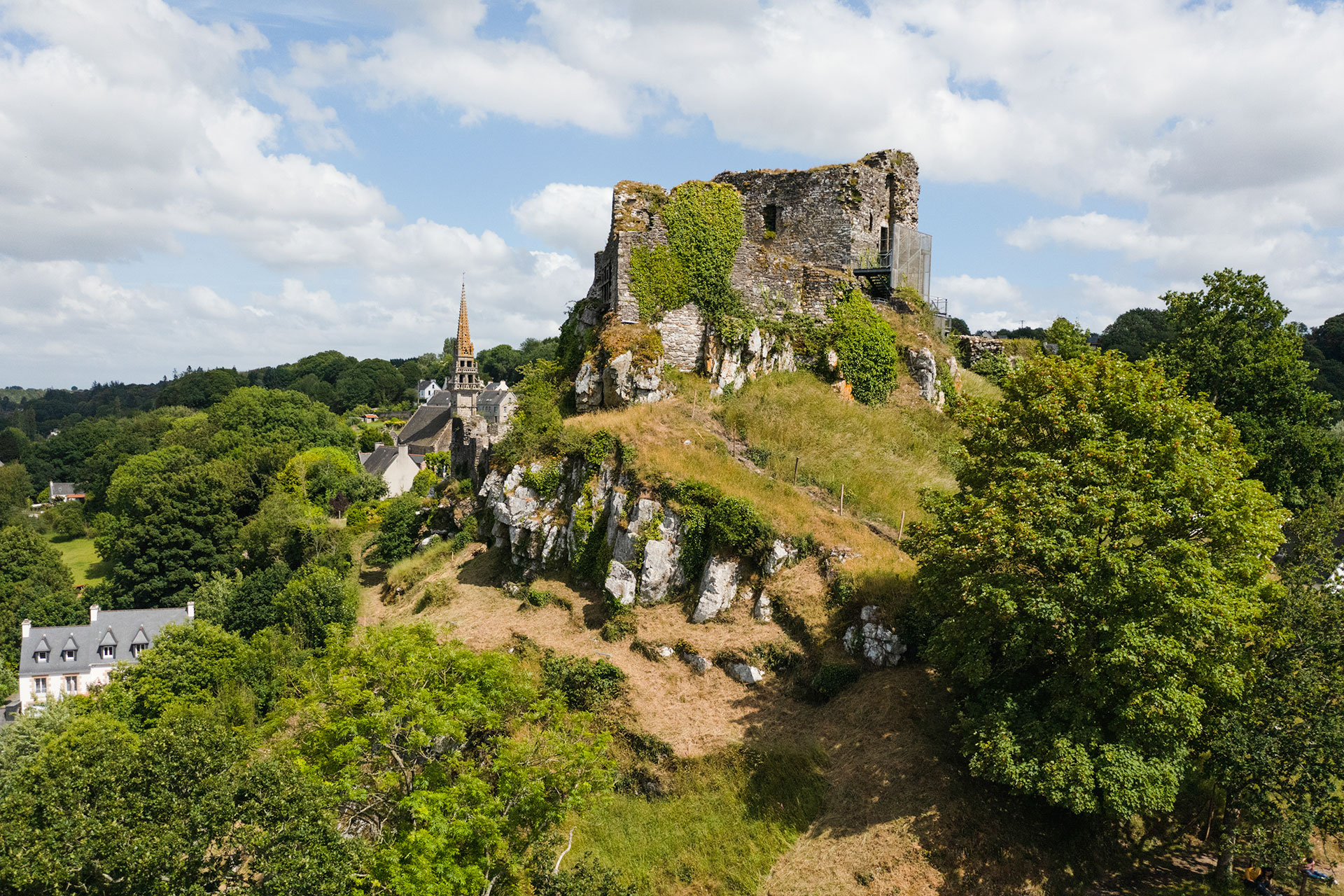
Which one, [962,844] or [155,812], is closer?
[155,812]

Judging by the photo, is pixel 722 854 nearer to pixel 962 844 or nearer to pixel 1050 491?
pixel 962 844

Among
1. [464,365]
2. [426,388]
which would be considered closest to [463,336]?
[464,365]

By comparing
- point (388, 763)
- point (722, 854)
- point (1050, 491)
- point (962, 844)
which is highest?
point (1050, 491)

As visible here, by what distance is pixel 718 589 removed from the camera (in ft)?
58.1

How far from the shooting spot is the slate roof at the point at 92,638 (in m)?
36.2

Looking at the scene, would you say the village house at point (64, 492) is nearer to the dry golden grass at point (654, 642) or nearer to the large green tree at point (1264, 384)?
the dry golden grass at point (654, 642)

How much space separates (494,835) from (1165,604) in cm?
1041

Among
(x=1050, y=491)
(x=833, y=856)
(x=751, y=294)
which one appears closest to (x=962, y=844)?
(x=833, y=856)

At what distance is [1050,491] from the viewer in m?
12.0

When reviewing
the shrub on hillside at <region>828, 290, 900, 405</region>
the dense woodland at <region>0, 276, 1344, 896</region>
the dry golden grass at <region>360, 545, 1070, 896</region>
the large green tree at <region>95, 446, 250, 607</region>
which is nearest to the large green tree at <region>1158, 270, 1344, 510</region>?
the dense woodland at <region>0, 276, 1344, 896</region>

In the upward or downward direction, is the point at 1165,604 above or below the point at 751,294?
below

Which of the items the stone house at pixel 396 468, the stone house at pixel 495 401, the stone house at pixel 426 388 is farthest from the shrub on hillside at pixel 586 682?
the stone house at pixel 426 388

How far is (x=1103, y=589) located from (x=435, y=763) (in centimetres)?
1076

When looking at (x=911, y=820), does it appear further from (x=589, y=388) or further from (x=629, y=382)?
(x=589, y=388)
